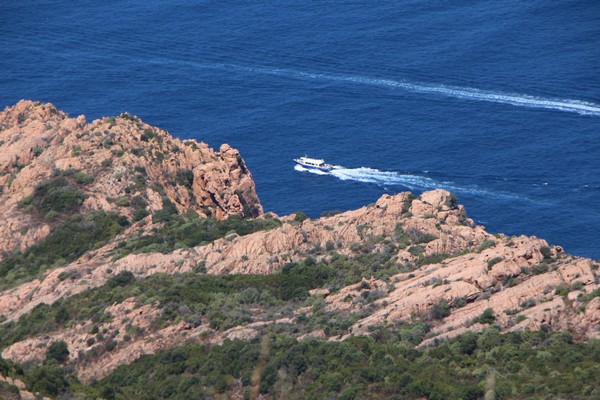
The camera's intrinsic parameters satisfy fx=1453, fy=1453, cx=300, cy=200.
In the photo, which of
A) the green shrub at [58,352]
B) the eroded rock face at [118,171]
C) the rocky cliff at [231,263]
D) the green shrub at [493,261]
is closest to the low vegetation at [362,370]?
the rocky cliff at [231,263]

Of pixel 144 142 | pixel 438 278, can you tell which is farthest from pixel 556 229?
pixel 438 278

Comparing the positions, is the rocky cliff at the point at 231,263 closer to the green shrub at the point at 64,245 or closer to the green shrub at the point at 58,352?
the green shrub at the point at 58,352

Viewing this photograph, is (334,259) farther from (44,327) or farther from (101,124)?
(101,124)

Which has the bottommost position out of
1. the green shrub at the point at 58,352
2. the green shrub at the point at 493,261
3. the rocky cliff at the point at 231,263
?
the green shrub at the point at 58,352

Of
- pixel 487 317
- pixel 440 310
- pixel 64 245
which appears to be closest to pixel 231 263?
pixel 64 245

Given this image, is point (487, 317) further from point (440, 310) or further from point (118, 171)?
point (118, 171)
